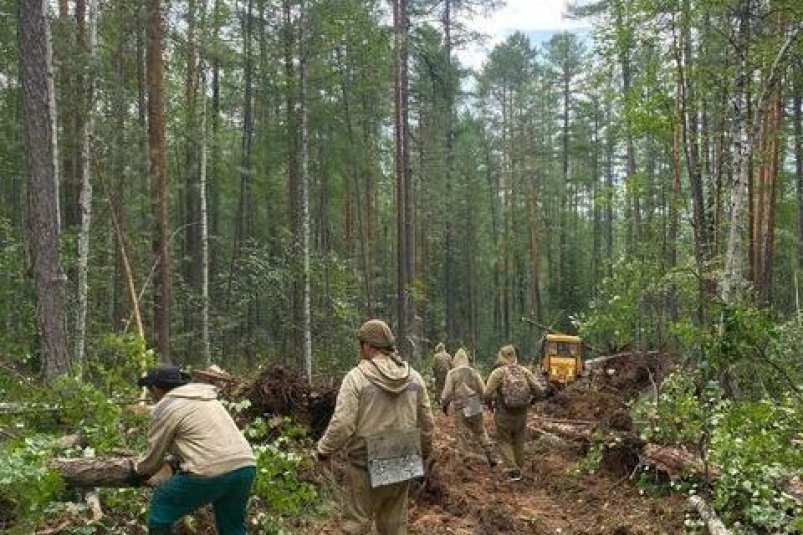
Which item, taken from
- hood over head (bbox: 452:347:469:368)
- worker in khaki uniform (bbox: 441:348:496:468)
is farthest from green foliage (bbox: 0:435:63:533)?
hood over head (bbox: 452:347:469:368)

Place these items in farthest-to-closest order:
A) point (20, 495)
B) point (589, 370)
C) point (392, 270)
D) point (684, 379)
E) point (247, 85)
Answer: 1. point (392, 270)
2. point (247, 85)
3. point (589, 370)
4. point (684, 379)
5. point (20, 495)

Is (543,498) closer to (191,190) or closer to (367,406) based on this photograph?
(367,406)

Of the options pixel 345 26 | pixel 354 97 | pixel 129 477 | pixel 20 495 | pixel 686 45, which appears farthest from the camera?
pixel 354 97

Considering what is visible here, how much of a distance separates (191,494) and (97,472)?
1168 mm

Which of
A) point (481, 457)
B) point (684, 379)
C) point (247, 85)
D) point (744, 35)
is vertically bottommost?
point (481, 457)

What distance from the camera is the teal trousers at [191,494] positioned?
4.82 metres

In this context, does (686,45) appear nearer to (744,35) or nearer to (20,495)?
(744,35)

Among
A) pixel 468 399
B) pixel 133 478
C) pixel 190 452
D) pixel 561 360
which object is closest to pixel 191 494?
pixel 190 452

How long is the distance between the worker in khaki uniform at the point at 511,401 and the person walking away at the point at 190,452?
6326 mm

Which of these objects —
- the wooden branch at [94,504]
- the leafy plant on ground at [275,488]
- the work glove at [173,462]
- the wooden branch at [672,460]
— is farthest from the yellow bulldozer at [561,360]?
the work glove at [173,462]

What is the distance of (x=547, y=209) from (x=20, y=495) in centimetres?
4478

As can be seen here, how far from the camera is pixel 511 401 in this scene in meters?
10.7

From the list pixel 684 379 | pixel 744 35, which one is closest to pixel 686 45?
pixel 744 35

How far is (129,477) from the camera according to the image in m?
5.56
